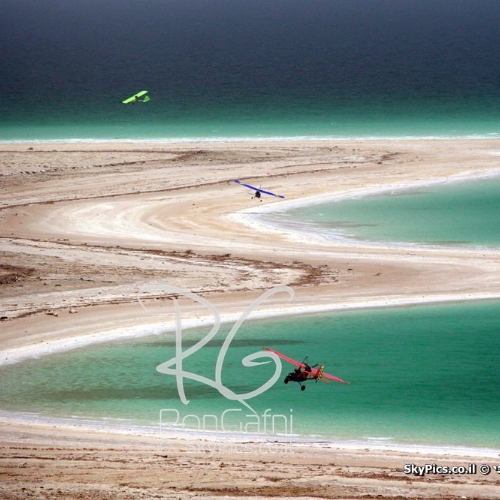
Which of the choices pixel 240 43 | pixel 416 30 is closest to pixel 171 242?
pixel 240 43

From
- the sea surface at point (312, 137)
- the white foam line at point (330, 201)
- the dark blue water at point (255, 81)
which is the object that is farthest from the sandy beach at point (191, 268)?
the dark blue water at point (255, 81)

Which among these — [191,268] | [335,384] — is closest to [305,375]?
[335,384]

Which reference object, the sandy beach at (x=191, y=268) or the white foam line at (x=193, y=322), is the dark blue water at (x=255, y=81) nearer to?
the sandy beach at (x=191, y=268)

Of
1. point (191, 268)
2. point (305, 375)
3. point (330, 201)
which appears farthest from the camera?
point (330, 201)

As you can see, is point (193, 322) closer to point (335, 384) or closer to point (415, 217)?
point (335, 384)

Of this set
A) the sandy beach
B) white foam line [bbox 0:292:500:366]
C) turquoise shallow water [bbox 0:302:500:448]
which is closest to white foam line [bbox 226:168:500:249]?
the sandy beach

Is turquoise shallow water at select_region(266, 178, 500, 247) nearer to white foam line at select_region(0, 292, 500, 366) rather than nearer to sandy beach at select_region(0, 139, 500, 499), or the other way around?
sandy beach at select_region(0, 139, 500, 499)
